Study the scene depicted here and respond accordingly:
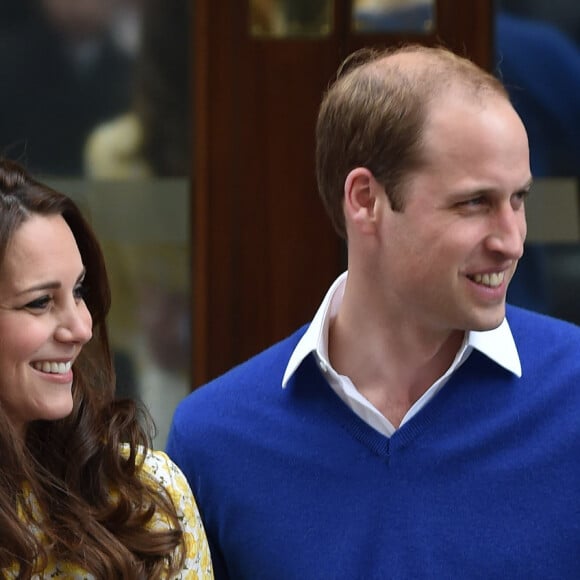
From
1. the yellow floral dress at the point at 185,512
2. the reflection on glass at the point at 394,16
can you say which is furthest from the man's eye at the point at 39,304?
the reflection on glass at the point at 394,16

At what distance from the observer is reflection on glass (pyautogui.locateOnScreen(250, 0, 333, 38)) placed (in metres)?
3.42

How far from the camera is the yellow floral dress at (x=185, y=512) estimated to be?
2080 mm

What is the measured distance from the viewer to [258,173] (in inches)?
136

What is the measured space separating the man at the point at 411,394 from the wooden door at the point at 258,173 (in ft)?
3.71

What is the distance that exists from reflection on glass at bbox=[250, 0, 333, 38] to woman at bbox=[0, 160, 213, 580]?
1390 mm

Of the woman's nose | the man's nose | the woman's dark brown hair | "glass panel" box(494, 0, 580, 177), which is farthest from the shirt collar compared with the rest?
"glass panel" box(494, 0, 580, 177)

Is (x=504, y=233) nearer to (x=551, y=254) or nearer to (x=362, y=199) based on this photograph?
(x=362, y=199)

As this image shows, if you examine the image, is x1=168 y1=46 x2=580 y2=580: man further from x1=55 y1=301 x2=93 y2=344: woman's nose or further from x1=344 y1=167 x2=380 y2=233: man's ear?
x1=55 y1=301 x2=93 y2=344: woman's nose

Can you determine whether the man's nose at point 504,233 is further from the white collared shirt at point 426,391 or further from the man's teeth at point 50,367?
the man's teeth at point 50,367

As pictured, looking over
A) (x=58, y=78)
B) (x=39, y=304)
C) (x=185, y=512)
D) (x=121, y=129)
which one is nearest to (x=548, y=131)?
(x=121, y=129)

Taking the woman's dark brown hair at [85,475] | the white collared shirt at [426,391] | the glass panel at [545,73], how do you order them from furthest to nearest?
the glass panel at [545,73]
the white collared shirt at [426,391]
the woman's dark brown hair at [85,475]

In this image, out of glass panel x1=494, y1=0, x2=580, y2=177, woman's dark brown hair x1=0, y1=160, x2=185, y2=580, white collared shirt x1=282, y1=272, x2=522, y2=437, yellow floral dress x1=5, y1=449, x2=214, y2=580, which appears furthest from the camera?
glass panel x1=494, y1=0, x2=580, y2=177

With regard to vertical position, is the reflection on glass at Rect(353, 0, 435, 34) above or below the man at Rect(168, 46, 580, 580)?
above

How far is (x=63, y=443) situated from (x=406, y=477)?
481 millimetres
